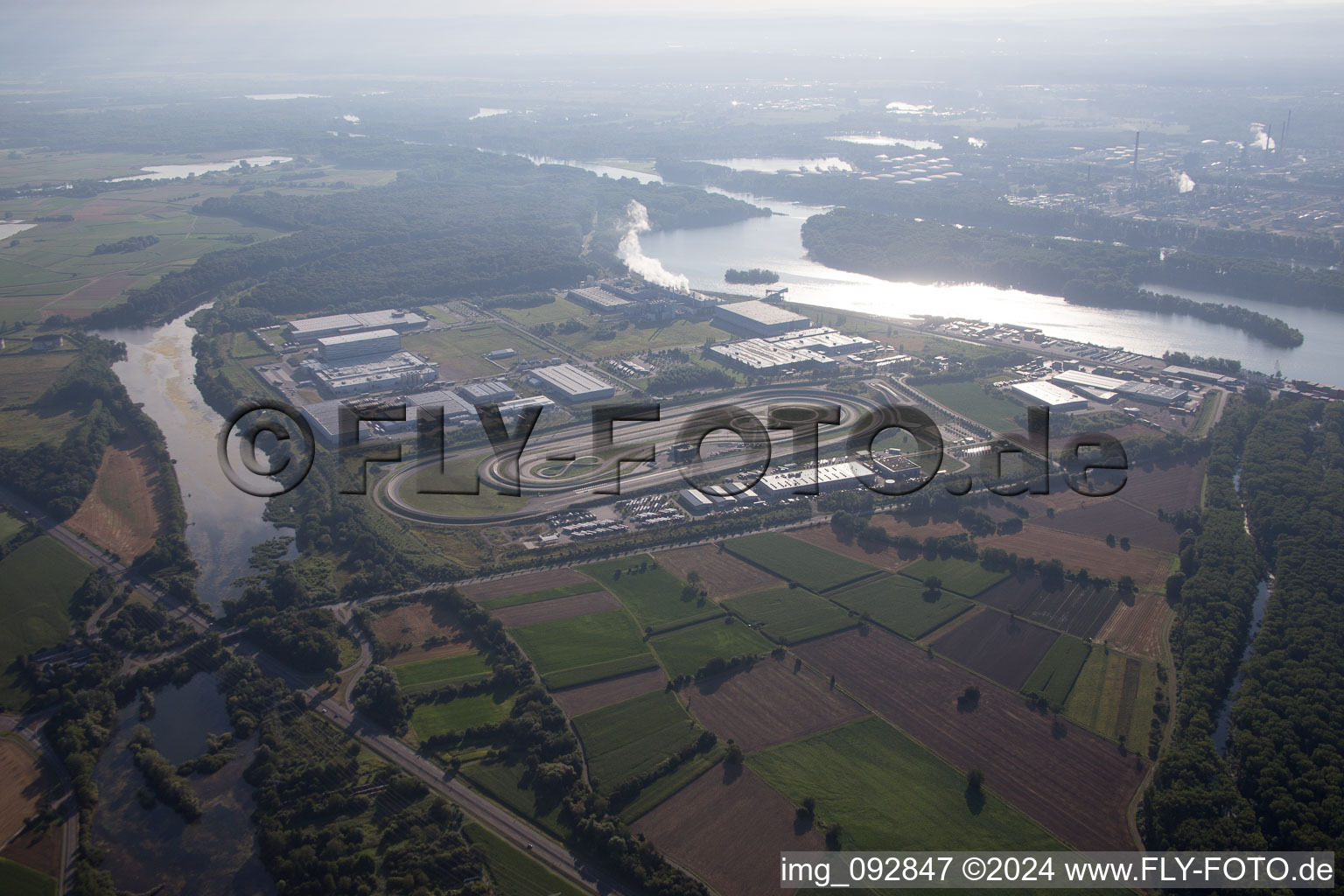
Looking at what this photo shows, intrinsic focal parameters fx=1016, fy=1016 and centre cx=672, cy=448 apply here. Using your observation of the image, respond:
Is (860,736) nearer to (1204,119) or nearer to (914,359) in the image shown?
(914,359)

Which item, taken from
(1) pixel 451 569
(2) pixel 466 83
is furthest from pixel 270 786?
(2) pixel 466 83

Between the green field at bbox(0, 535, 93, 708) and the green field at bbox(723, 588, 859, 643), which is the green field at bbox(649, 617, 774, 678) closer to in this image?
the green field at bbox(723, 588, 859, 643)

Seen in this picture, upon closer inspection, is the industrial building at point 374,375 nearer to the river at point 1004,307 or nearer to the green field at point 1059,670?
the river at point 1004,307

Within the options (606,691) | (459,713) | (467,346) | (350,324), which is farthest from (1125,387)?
(350,324)

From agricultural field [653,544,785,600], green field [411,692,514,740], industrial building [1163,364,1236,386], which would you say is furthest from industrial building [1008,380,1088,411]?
green field [411,692,514,740]

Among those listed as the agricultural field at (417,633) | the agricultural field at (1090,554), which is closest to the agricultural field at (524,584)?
the agricultural field at (417,633)

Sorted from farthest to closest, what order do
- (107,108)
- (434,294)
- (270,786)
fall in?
(107,108) → (434,294) → (270,786)
